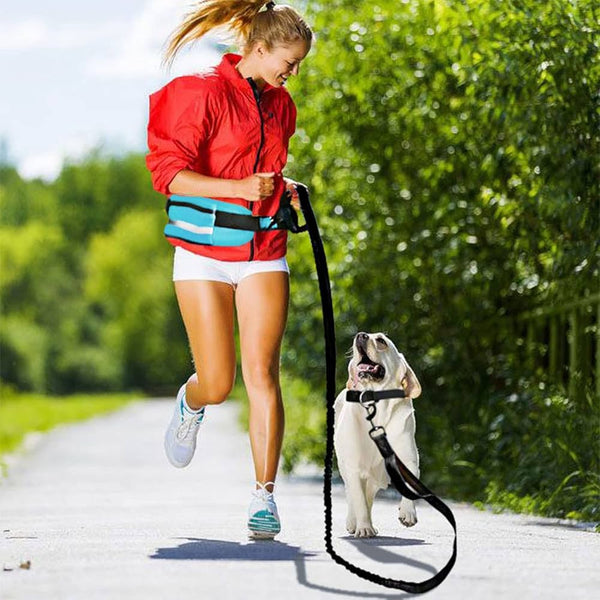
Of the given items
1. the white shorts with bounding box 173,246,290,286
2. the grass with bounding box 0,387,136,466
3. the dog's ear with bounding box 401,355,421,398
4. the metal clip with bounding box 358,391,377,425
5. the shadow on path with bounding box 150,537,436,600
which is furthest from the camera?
the grass with bounding box 0,387,136,466

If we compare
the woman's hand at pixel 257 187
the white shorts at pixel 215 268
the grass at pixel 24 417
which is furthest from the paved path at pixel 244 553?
the grass at pixel 24 417

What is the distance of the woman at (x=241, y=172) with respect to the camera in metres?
6.46

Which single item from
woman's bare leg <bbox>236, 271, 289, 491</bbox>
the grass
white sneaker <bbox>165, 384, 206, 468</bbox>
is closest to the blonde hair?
woman's bare leg <bbox>236, 271, 289, 491</bbox>

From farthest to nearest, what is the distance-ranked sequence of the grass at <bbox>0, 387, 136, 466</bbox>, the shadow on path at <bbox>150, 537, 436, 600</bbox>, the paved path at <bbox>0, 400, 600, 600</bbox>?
the grass at <bbox>0, 387, 136, 466</bbox> < the shadow on path at <bbox>150, 537, 436, 600</bbox> < the paved path at <bbox>0, 400, 600, 600</bbox>

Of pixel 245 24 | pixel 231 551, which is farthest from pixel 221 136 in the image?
pixel 231 551

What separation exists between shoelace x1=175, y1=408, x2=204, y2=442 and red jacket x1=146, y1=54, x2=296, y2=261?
921 mm

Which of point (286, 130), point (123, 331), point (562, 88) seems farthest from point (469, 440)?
point (123, 331)

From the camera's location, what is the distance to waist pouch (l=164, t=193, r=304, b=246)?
21.4 ft

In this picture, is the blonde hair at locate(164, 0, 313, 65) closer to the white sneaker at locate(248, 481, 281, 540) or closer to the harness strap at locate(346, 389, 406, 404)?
the harness strap at locate(346, 389, 406, 404)

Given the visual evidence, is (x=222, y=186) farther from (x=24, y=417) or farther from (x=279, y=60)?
(x=24, y=417)

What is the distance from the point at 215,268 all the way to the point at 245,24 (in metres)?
1.04

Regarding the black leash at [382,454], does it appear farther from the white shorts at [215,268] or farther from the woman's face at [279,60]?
the woman's face at [279,60]

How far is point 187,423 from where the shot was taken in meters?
7.18

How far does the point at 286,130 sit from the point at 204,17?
1.94 feet
